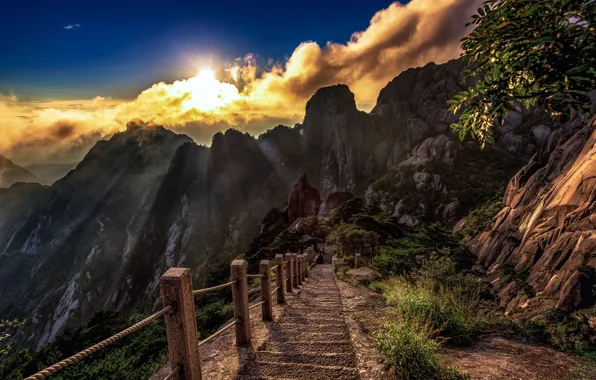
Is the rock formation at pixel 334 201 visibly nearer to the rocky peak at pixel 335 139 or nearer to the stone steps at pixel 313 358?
the rocky peak at pixel 335 139

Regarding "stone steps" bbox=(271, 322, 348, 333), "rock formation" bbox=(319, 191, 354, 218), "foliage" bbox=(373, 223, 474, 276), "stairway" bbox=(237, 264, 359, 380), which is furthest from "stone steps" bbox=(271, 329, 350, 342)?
"rock formation" bbox=(319, 191, 354, 218)

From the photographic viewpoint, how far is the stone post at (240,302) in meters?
4.72

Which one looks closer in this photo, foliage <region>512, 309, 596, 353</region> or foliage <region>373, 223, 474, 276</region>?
foliage <region>512, 309, 596, 353</region>

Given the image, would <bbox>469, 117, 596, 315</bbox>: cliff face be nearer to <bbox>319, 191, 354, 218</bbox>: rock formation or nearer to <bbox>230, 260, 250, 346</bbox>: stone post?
<bbox>230, 260, 250, 346</bbox>: stone post

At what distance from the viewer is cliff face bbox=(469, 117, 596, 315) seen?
796 centimetres

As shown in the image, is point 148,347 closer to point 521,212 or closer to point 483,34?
point 483,34

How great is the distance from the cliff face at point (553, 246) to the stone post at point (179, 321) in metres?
8.97

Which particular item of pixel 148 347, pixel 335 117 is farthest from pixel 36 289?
pixel 148 347

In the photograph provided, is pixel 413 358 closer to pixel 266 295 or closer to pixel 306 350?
pixel 306 350

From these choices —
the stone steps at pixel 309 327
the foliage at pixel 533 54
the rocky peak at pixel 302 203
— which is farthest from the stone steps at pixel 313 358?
the rocky peak at pixel 302 203

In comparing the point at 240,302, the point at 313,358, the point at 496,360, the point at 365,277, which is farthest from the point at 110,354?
the point at 496,360

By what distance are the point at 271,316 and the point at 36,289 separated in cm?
15460

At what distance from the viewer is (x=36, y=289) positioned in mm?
113562

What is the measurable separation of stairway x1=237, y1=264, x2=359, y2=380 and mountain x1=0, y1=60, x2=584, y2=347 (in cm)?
3649
